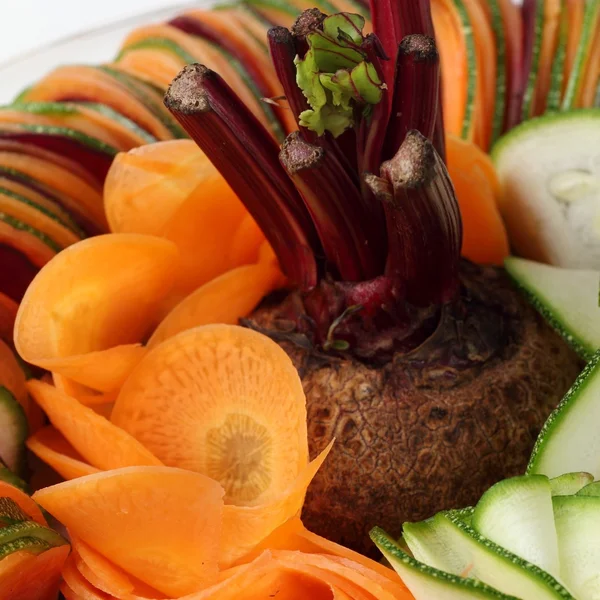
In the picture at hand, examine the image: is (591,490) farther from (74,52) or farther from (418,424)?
(74,52)

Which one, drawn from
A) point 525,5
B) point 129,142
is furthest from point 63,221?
point 525,5

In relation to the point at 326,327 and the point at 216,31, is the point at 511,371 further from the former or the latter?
the point at 216,31

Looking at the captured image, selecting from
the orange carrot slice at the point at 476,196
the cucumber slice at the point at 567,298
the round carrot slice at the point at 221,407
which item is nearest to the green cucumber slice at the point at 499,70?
the orange carrot slice at the point at 476,196

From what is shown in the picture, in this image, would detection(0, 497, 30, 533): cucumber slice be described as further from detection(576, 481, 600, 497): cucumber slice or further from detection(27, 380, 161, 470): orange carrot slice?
detection(576, 481, 600, 497): cucumber slice

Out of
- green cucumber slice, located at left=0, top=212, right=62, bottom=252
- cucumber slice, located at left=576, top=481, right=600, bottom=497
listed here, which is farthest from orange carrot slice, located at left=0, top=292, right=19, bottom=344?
cucumber slice, located at left=576, top=481, right=600, bottom=497

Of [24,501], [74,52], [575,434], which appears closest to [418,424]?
[575,434]

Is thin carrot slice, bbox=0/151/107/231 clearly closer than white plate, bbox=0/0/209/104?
Yes
